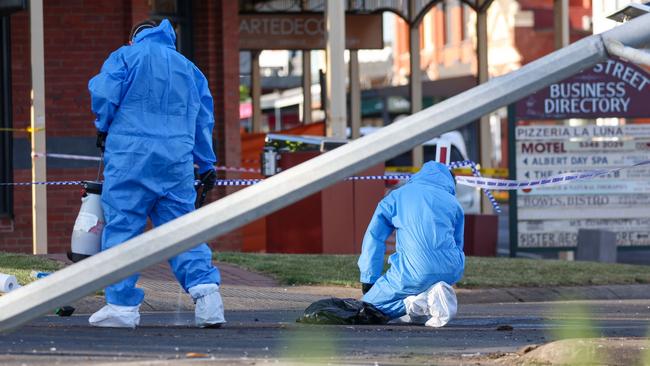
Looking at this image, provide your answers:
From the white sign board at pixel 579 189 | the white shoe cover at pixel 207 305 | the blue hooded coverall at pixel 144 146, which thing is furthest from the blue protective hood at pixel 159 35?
the white sign board at pixel 579 189

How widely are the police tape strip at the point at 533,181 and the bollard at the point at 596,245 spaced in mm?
658

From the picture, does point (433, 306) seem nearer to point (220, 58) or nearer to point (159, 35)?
point (159, 35)

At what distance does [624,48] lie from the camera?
17.8ft

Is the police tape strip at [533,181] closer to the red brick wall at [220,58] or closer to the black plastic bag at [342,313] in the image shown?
the red brick wall at [220,58]

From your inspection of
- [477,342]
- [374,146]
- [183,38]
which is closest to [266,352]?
[477,342]

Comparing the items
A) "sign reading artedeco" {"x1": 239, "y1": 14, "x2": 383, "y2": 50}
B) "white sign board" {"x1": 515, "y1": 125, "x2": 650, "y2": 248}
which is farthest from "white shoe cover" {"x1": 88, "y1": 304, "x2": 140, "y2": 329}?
"sign reading artedeco" {"x1": 239, "y1": 14, "x2": 383, "y2": 50}

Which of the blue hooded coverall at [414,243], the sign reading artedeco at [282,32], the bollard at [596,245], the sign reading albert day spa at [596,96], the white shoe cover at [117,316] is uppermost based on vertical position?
the sign reading artedeco at [282,32]

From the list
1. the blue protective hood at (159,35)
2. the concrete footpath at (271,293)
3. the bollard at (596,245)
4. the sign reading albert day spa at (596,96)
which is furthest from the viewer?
the sign reading albert day spa at (596,96)

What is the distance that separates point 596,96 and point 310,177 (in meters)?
13.2

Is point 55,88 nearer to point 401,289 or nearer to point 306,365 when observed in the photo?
point 401,289

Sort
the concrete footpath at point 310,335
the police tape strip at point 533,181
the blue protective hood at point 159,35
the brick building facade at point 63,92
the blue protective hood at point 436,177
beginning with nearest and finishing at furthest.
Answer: the concrete footpath at point 310,335
the blue protective hood at point 159,35
the blue protective hood at point 436,177
the police tape strip at point 533,181
the brick building facade at point 63,92

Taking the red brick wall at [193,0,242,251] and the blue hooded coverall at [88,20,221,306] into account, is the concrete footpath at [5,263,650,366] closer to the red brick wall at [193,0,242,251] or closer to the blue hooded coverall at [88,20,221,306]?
the blue hooded coverall at [88,20,221,306]

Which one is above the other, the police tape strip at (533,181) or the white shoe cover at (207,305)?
the police tape strip at (533,181)

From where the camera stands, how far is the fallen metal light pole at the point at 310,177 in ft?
17.3
